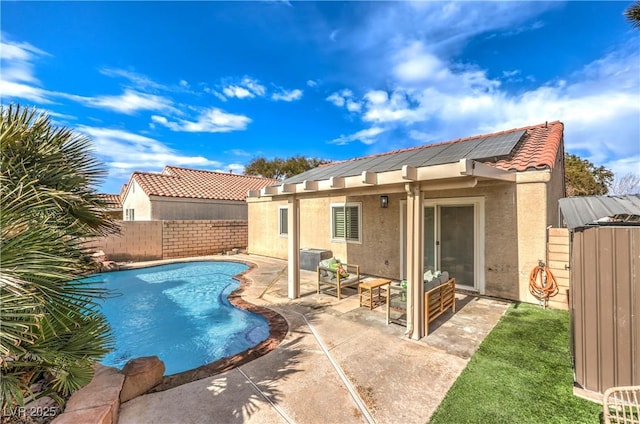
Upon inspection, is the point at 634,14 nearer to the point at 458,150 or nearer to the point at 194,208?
the point at 458,150

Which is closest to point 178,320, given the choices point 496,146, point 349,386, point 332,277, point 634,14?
point 332,277

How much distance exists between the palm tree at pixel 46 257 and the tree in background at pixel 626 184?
3727cm

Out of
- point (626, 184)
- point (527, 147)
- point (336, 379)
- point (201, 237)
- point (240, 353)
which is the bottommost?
point (240, 353)

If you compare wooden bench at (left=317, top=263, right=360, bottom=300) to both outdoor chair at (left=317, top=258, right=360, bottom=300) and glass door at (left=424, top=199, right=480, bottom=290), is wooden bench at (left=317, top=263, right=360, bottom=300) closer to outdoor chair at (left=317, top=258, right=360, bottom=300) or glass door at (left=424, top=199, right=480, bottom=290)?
outdoor chair at (left=317, top=258, right=360, bottom=300)

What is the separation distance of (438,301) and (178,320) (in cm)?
791

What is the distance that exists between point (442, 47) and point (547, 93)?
6271mm

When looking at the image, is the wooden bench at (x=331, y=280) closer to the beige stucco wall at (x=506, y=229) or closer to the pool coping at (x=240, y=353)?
the beige stucco wall at (x=506, y=229)

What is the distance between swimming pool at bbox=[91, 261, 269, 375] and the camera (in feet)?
22.0

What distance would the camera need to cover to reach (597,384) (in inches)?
155

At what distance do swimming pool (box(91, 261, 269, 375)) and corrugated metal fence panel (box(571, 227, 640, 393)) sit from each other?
5958 mm

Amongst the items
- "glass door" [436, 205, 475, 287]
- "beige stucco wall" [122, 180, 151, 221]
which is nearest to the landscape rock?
"glass door" [436, 205, 475, 287]

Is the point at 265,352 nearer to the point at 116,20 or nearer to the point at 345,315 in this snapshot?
the point at 345,315

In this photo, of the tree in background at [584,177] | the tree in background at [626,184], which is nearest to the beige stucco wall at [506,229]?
the tree in background at [584,177]

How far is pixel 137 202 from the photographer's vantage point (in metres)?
22.7
